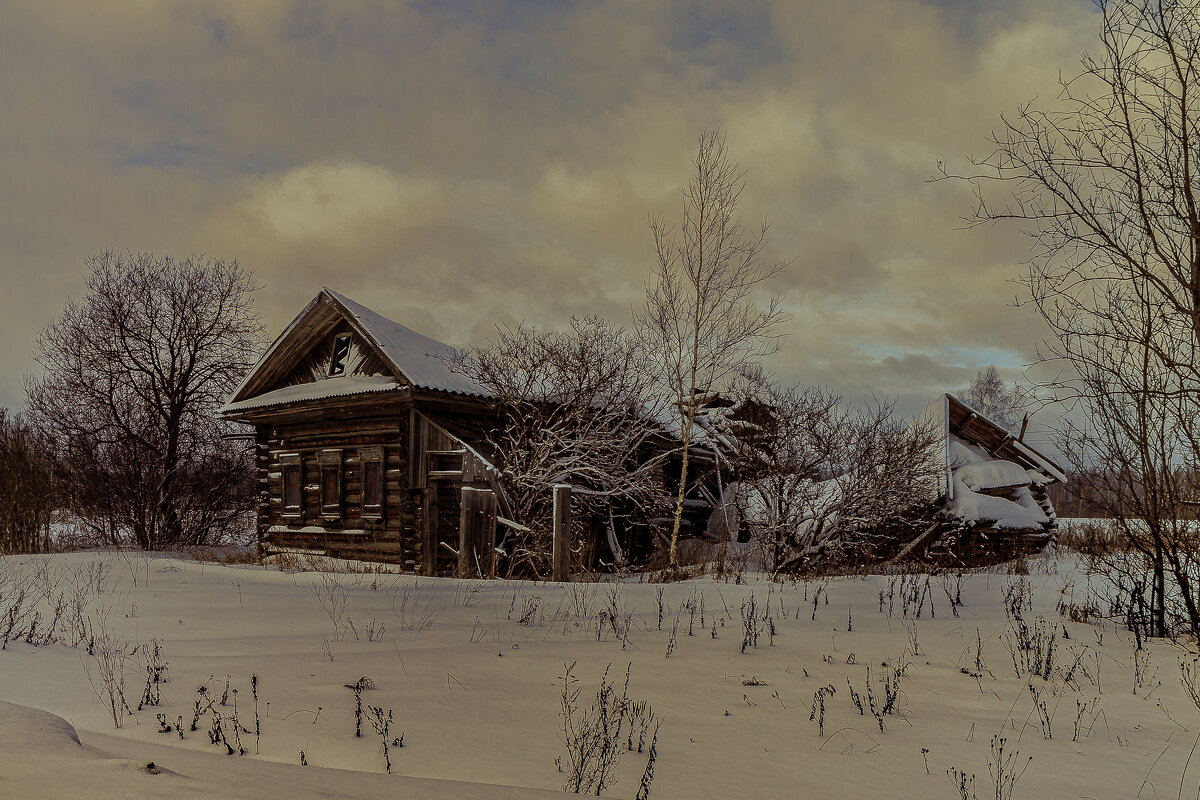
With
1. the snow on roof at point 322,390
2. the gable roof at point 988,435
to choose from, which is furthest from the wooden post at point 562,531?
the gable roof at point 988,435

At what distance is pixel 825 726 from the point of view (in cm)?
423

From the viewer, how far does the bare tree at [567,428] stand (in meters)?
13.3

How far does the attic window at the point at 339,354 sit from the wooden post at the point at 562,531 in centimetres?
741

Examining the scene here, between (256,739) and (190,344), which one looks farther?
(190,344)

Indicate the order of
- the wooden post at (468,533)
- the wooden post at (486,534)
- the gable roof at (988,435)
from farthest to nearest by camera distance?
the gable roof at (988,435) → the wooden post at (486,534) → the wooden post at (468,533)

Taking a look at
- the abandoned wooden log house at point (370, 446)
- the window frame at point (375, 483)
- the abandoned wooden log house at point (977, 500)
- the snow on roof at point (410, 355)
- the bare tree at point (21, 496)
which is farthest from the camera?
the bare tree at point (21, 496)

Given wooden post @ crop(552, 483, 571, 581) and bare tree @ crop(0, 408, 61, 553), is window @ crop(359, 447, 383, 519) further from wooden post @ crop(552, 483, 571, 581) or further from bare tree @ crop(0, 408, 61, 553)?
bare tree @ crop(0, 408, 61, 553)

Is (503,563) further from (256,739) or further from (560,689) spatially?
(256,739)

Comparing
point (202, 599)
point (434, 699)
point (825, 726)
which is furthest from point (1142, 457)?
point (202, 599)

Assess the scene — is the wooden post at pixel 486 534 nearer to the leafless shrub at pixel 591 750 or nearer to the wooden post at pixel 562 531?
the wooden post at pixel 562 531

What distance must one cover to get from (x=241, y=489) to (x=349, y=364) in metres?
11.8

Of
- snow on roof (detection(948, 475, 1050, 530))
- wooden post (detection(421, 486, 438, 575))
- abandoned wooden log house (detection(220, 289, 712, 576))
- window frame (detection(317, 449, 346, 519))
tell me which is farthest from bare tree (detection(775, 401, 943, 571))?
window frame (detection(317, 449, 346, 519))

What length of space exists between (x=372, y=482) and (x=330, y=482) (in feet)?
4.50

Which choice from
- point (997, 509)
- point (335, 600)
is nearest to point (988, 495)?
point (997, 509)
